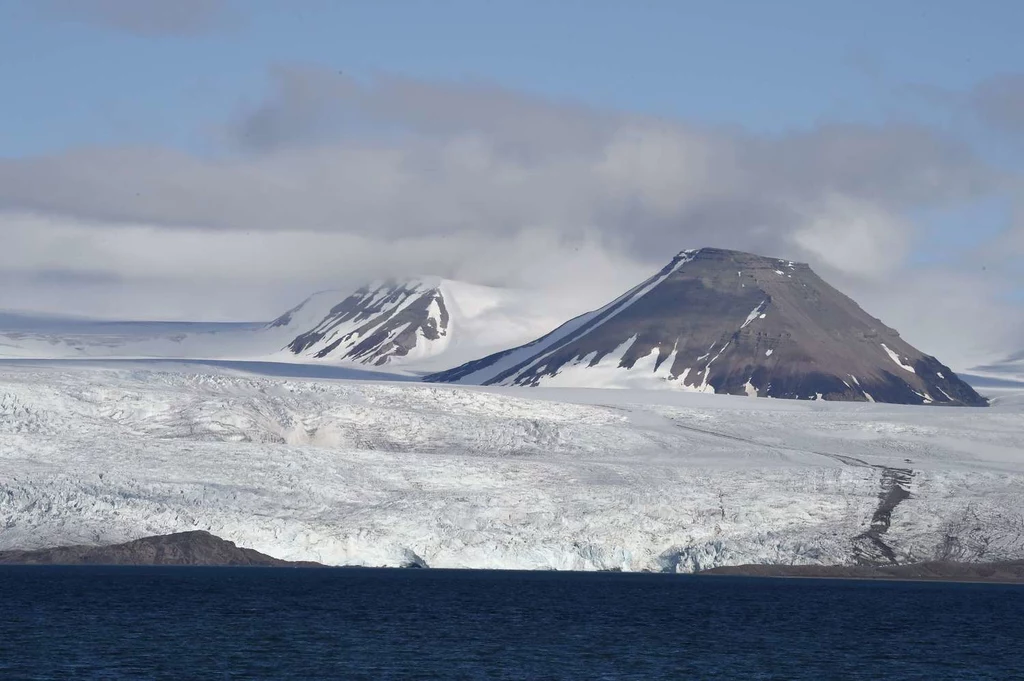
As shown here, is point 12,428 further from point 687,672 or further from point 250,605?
point 687,672

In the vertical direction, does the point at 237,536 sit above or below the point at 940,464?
below

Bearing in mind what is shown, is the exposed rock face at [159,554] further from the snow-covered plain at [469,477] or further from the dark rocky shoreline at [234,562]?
the snow-covered plain at [469,477]

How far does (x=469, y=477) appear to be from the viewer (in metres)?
91.9

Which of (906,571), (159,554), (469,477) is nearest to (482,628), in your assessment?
(159,554)

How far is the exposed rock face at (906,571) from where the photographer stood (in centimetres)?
8138

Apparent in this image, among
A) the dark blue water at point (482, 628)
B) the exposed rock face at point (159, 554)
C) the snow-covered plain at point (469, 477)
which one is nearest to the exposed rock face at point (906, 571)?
the snow-covered plain at point (469, 477)

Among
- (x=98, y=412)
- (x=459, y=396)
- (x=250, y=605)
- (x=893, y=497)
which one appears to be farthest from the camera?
(x=459, y=396)

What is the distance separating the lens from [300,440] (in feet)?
339

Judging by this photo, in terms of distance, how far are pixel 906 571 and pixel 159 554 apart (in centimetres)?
3722

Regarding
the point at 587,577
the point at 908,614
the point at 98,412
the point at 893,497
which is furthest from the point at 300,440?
the point at 908,614

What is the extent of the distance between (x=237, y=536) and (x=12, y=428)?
19902mm

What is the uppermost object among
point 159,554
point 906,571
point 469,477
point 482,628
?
point 469,477

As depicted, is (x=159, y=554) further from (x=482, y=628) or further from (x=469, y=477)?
(x=482, y=628)

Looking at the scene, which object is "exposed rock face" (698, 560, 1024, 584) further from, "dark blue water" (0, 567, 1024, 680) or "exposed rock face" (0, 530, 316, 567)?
"exposed rock face" (0, 530, 316, 567)
